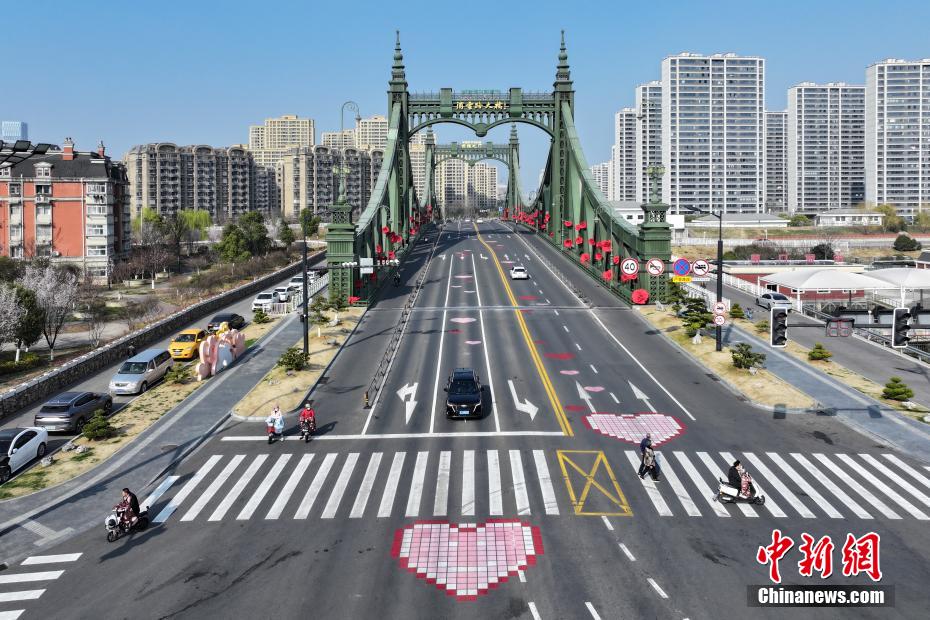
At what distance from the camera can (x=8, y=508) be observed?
2172 centimetres

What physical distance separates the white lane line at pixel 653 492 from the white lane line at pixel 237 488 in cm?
1326

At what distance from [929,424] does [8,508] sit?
35003mm

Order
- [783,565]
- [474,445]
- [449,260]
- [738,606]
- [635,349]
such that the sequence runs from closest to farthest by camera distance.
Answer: [738,606]
[783,565]
[474,445]
[635,349]
[449,260]

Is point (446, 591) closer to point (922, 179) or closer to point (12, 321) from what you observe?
point (12, 321)

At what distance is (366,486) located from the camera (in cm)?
2269

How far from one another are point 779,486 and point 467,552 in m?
11.3

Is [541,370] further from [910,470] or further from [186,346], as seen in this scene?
[186,346]

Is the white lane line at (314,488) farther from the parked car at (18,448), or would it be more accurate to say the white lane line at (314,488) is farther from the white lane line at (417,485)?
the parked car at (18,448)

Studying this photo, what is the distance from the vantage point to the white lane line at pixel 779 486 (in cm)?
2047

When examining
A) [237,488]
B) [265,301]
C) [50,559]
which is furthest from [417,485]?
[265,301]

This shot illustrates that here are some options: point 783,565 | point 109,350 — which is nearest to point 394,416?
point 783,565

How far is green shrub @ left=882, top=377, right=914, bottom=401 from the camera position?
102 feet

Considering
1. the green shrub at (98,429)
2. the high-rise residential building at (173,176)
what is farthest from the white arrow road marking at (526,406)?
the high-rise residential building at (173,176)

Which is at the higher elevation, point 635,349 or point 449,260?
point 449,260
